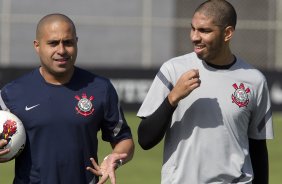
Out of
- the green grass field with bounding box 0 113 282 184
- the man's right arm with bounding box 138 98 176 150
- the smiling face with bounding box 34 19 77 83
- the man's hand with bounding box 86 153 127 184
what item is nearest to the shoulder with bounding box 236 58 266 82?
the man's right arm with bounding box 138 98 176 150

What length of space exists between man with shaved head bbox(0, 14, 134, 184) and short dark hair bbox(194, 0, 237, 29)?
0.88 m

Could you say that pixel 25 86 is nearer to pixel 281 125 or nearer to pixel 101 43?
pixel 281 125

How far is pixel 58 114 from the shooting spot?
20.8 feet

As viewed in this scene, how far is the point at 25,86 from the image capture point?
21.1 feet

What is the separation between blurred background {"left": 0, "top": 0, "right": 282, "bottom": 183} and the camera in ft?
77.3

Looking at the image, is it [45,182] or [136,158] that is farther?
[136,158]

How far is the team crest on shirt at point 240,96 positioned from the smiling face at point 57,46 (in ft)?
3.66

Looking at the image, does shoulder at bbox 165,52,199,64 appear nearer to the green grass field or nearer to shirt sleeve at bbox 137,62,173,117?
shirt sleeve at bbox 137,62,173,117

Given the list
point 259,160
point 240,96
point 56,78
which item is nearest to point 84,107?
point 56,78

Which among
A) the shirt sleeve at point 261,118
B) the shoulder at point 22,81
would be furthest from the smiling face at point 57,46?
the shirt sleeve at point 261,118

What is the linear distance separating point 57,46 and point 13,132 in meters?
0.64

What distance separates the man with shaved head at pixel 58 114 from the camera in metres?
6.27

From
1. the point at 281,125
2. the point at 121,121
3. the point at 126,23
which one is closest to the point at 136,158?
the point at 281,125

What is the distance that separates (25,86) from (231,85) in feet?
4.61
